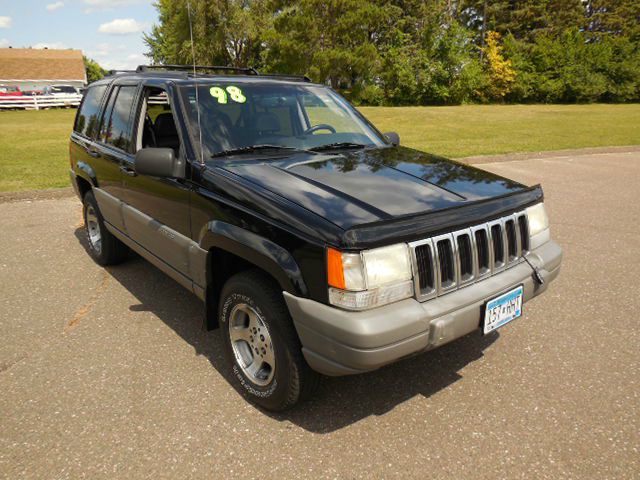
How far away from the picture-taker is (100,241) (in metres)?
4.94

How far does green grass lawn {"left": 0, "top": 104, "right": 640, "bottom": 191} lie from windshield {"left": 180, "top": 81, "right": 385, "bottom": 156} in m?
6.22

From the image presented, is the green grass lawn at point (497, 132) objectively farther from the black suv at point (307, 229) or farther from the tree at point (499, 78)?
the tree at point (499, 78)

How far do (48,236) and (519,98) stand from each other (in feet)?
132

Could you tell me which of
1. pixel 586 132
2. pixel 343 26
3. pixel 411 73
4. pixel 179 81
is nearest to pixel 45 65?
pixel 343 26

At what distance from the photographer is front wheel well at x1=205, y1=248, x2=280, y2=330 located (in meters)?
2.97

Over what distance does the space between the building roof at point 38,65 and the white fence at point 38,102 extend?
3191 centimetres

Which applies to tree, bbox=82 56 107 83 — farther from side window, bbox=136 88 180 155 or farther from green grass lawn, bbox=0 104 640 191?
side window, bbox=136 88 180 155

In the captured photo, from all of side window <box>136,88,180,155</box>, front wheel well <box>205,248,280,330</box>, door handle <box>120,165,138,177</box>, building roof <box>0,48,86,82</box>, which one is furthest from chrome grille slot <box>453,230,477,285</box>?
building roof <box>0,48,86,82</box>

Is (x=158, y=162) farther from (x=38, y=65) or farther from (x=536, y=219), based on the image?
(x=38, y=65)

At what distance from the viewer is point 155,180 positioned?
11.5 ft

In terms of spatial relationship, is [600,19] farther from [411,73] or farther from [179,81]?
[179,81]

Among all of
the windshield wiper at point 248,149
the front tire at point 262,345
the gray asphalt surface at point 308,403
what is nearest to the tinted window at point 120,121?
the windshield wiper at point 248,149

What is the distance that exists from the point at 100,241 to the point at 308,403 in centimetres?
314

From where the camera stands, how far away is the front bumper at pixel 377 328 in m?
2.20
